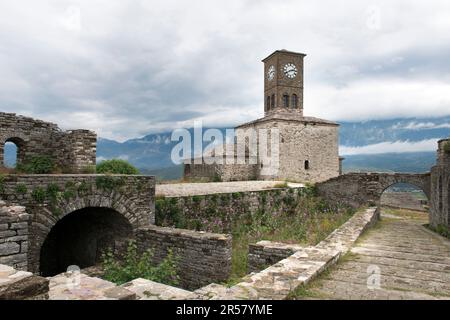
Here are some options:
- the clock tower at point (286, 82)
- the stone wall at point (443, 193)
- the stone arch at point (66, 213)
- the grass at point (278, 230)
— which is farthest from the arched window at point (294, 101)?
the stone arch at point (66, 213)

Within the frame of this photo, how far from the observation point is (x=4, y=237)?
243 inches

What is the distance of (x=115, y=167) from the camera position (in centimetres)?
1227

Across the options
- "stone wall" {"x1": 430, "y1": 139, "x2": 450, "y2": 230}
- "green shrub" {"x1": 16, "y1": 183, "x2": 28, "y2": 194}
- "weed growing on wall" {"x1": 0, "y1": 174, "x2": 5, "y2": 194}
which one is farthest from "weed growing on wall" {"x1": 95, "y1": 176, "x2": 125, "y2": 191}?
"stone wall" {"x1": 430, "y1": 139, "x2": 450, "y2": 230}

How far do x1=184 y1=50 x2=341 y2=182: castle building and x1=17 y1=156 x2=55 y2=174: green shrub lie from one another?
16.1 metres

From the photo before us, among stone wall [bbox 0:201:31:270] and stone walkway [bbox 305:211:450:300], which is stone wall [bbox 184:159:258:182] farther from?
stone wall [bbox 0:201:31:270]

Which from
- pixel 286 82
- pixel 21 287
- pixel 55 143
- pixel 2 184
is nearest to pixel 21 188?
pixel 2 184

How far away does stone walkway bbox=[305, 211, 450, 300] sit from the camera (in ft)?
12.6

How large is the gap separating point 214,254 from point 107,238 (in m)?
4.25

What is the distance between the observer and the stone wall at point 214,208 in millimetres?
10984

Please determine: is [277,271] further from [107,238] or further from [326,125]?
[326,125]

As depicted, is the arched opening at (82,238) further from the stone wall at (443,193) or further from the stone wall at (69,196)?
the stone wall at (443,193)

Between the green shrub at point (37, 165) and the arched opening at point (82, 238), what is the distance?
1.72 metres

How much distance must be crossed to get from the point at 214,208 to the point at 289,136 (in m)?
18.1
